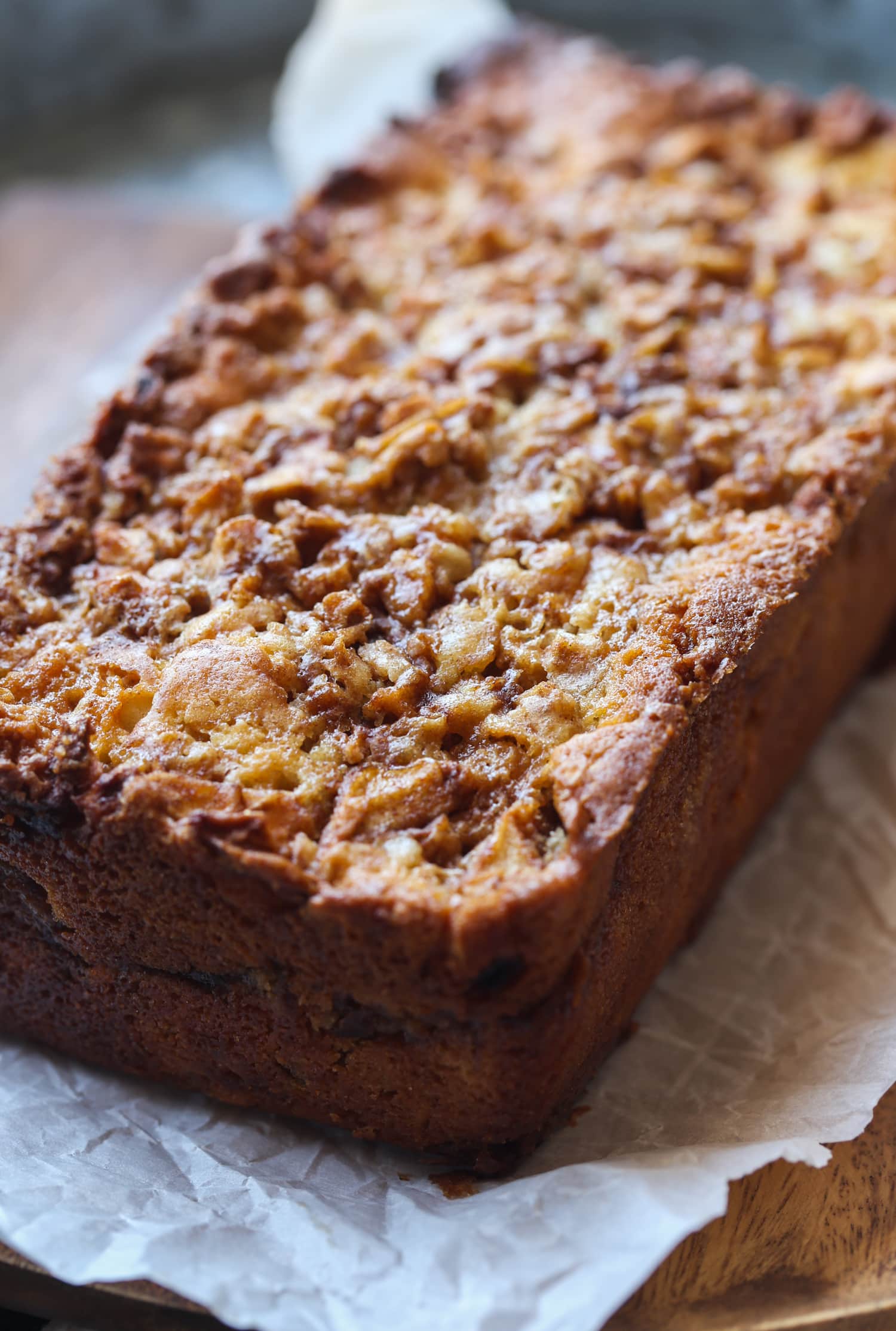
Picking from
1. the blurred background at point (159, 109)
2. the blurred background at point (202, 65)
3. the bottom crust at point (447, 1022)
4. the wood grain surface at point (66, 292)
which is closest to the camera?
the bottom crust at point (447, 1022)

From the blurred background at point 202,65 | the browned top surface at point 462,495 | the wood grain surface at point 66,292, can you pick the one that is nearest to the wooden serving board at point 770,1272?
the browned top surface at point 462,495

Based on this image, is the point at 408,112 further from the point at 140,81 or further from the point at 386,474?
the point at 140,81

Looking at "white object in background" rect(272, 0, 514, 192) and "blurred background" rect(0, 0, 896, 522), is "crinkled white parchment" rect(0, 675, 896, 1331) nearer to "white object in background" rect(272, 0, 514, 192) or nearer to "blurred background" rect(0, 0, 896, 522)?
"blurred background" rect(0, 0, 896, 522)

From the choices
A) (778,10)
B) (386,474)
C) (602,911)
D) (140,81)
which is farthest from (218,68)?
(602,911)

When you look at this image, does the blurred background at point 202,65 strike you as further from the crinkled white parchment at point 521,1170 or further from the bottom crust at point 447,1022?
the crinkled white parchment at point 521,1170

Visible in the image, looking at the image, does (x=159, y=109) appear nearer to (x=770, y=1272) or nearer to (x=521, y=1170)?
(x=521, y=1170)

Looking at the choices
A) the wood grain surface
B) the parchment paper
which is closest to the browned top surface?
the parchment paper
